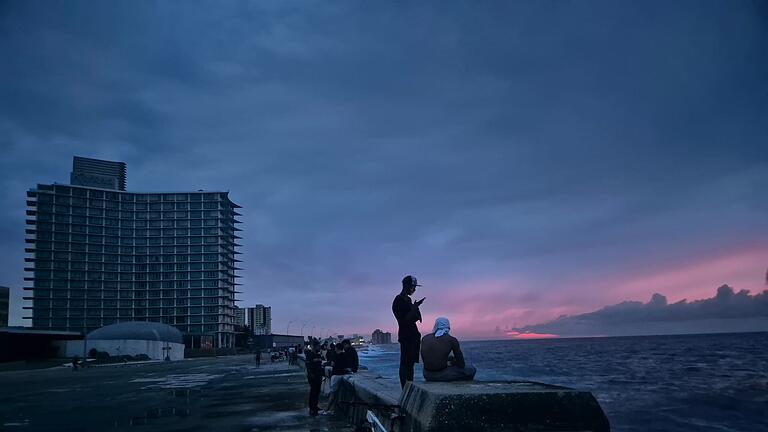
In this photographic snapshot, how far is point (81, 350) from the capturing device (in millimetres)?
96188

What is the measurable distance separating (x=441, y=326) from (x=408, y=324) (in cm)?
155

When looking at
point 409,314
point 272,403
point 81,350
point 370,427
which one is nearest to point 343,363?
point 272,403

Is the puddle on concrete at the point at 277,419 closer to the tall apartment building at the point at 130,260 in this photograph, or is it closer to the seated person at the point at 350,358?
the seated person at the point at 350,358

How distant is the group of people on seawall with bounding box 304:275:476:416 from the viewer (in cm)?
616

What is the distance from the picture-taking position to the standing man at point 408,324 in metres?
7.91

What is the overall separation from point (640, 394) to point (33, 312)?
590ft

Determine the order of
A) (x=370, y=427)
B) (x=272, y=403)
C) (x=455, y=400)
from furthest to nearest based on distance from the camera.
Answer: (x=272, y=403) < (x=370, y=427) < (x=455, y=400)

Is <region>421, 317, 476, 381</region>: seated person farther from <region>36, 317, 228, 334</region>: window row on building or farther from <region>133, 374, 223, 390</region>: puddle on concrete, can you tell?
<region>36, 317, 228, 334</region>: window row on building

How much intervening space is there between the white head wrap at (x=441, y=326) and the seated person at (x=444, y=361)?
0.10ft

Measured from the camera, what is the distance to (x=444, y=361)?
20.2 ft

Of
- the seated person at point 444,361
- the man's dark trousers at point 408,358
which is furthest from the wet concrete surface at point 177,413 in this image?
the seated person at point 444,361

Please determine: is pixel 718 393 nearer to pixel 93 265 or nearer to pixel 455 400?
pixel 455 400

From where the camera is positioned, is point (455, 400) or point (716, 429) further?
point (716, 429)

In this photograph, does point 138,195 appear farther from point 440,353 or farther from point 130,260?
point 440,353
